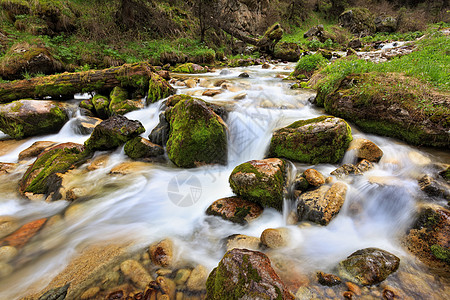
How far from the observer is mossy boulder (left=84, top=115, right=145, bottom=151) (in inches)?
192

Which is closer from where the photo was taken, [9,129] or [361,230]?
[361,230]

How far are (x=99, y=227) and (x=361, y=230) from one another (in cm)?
417

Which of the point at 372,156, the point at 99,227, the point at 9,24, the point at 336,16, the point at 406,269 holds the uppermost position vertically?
the point at 336,16

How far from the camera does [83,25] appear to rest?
12672 millimetres

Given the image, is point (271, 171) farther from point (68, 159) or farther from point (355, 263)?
point (68, 159)

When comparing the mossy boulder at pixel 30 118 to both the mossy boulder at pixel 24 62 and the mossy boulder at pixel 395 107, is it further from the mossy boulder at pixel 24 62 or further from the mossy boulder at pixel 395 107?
the mossy boulder at pixel 395 107

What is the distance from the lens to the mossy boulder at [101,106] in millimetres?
6851

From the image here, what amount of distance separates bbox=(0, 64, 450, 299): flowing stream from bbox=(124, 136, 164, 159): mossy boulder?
31cm

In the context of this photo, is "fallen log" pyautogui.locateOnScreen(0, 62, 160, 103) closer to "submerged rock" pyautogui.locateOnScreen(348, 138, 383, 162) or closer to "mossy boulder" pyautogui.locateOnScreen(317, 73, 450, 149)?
"mossy boulder" pyautogui.locateOnScreen(317, 73, 450, 149)

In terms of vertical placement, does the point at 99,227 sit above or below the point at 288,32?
below

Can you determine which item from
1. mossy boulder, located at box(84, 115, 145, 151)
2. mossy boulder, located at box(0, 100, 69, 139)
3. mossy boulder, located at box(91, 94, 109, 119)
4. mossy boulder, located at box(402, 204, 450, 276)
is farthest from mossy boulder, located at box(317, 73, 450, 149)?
mossy boulder, located at box(0, 100, 69, 139)

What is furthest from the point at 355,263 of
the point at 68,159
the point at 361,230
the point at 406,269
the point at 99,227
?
the point at 68,159

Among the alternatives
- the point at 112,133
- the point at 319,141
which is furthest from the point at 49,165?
the point at 319,141

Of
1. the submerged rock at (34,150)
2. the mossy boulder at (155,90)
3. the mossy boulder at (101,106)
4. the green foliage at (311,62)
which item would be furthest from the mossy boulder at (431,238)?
the mossy boulder at (101,106)
